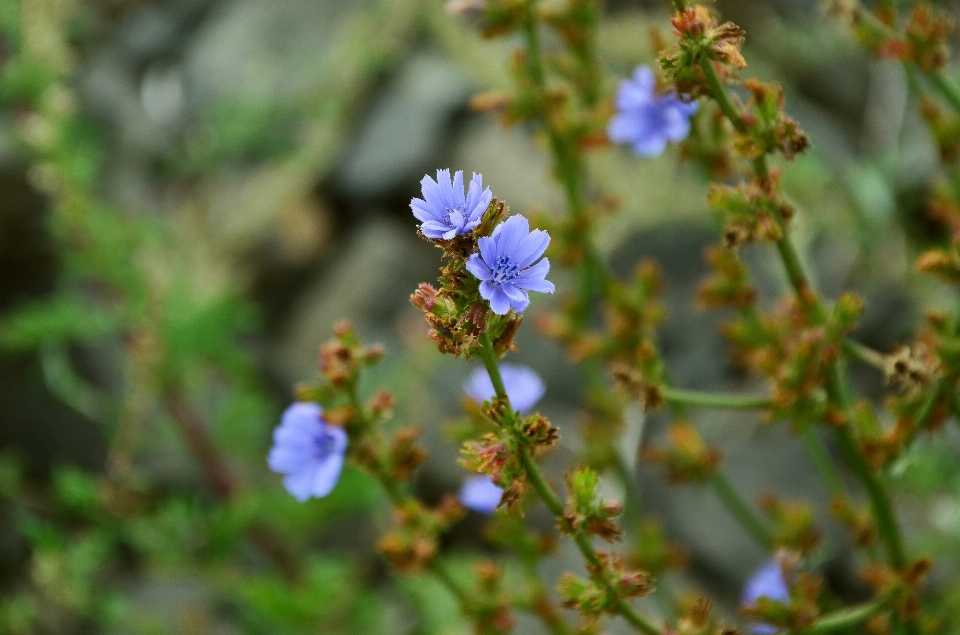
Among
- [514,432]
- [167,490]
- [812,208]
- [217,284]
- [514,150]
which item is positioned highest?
[514,150]

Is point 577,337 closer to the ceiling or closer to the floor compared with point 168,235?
closer to the floor

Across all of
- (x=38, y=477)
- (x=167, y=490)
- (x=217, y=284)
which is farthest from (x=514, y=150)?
(x=38, y=477)

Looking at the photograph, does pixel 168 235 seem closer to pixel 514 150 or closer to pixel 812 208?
pixel 514 150

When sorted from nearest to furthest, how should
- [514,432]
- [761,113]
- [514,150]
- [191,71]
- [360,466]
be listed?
[514,432]
[761,113]
[360,466]
[514,150]
[191,71]

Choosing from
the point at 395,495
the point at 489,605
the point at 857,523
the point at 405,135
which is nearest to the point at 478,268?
the point at 395,495

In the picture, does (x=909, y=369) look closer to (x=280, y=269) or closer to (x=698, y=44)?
(x=698, y=44)

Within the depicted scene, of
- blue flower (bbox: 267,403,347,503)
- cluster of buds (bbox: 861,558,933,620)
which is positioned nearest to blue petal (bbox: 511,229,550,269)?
blue flower (bbox: 267,403,347,503)

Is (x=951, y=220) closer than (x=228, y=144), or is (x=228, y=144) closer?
(x=951, y=220)
